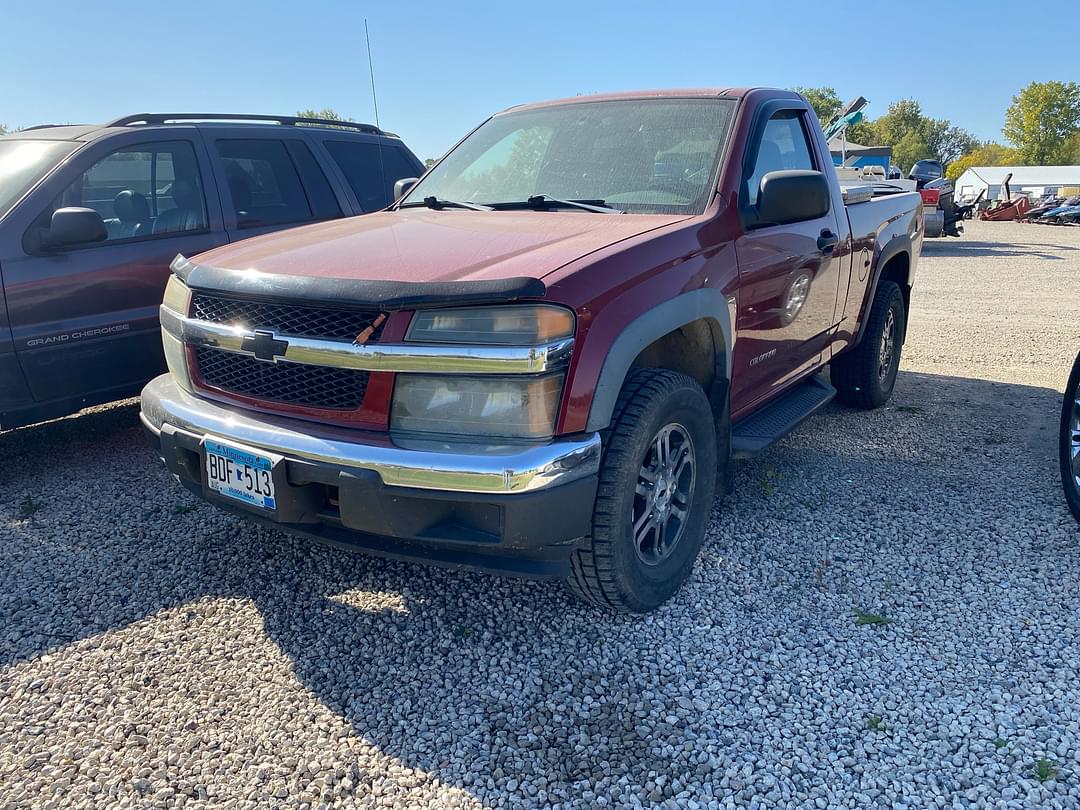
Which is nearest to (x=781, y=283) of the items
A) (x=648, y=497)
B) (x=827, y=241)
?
(x=827, y=241)

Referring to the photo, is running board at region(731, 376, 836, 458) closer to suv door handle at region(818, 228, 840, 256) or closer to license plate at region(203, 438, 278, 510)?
suv door handle at region(818, 228, 840, 256)

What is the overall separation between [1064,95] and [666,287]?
111 metres

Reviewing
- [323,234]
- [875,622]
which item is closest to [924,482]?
[875,622]

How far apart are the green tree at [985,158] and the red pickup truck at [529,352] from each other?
11244cm

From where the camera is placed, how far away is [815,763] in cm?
217

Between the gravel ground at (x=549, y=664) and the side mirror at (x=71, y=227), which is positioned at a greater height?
the side mirror at (x=71, y=227)

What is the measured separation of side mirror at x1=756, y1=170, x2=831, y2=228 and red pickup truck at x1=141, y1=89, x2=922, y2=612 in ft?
0.03

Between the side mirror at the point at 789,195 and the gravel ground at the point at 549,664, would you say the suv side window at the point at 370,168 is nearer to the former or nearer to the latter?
the gravel ground at the point at 549,664

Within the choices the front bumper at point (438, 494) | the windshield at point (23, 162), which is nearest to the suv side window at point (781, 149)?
the front bumper at point (438, 494)

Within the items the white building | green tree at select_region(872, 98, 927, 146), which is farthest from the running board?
green tree at select_region(872, 98, 927, 146)

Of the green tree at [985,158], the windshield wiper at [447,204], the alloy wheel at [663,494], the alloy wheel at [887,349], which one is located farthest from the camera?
the green tree at [985,158]

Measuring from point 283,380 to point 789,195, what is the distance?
79.6 inches

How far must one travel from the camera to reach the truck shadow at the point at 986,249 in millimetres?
17750

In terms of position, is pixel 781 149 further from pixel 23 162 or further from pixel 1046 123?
pixel 1046 123
